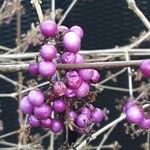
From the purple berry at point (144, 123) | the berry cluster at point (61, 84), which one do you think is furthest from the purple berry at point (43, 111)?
the purple berry at point (144, 123)

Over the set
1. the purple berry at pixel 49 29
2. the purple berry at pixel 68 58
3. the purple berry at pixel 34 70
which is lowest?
the purple berry at pixel 34 70

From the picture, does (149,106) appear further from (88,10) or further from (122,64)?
(88,10)

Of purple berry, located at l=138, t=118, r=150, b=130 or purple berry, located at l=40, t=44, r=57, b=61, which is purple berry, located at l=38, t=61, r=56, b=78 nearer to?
purple berry, located at l=40, t=44, r=57, b=61

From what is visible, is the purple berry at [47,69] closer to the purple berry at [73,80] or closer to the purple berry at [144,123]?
the purple berry at [73,80]

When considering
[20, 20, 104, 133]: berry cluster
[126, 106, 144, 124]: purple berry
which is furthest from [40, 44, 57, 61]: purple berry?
[126, 106, 144, 124]: purple berry

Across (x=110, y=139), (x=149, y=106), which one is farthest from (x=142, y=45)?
(x=149, y=106)

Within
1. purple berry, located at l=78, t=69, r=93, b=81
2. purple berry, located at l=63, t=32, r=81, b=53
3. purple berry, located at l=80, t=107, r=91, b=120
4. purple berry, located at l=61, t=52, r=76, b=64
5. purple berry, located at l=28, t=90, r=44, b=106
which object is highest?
purple berry, located at l=63, t=32, r=81, b=53

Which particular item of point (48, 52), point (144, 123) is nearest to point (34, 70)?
point (48, 52)
